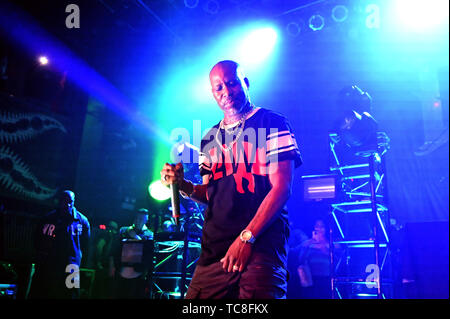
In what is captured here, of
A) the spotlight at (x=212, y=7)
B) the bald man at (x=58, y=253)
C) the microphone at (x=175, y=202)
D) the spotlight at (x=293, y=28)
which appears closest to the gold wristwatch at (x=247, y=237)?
the microphone at (x=175, y=202)

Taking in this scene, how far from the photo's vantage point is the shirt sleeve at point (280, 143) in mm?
1733

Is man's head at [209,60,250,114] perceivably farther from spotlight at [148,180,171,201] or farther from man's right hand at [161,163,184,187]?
spotlight at [148,180,171,201]

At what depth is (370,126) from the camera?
20.4ft

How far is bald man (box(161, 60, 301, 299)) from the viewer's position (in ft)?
5.18

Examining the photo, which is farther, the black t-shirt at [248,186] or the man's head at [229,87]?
the man's head at [229,87]

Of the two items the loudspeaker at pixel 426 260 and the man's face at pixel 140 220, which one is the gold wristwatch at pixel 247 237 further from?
the man's face at pixel 140 220

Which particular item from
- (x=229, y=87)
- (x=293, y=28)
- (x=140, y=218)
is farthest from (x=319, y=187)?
(x=229, y=87)

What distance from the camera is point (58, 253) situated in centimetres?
643

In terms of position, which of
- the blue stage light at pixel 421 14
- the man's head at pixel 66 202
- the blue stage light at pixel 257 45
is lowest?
the man's head at pixel 66 202

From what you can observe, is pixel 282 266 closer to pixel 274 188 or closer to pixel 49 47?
pixel 274 188

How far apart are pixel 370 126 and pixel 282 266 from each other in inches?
203

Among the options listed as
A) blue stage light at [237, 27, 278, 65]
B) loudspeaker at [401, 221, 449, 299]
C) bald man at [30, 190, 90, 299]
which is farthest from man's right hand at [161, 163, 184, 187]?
blue stage light at [237, 27, 278, 65]

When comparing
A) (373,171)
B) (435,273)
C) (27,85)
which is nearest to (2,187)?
(27,85)

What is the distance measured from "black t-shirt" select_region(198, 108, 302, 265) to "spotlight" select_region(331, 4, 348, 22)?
7140 millimetres
